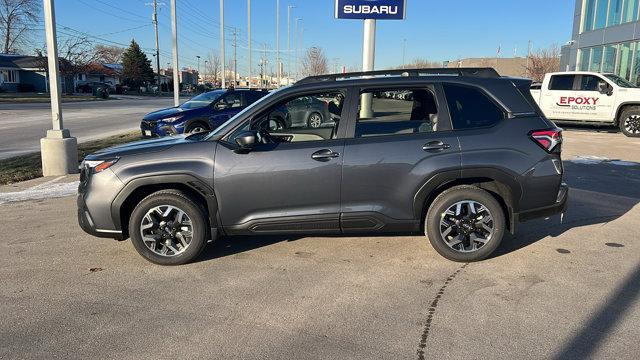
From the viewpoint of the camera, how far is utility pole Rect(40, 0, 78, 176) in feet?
29.5


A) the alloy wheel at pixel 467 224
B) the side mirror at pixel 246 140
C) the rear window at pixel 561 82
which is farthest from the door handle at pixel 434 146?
the rear window at pixel 561 82

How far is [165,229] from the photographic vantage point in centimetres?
474

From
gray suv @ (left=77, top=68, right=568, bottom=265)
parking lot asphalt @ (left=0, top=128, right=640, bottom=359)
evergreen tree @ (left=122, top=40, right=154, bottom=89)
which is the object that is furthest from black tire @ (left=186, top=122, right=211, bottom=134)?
evergreen tree @ (left=122, top=40, right=154, bottom=89)

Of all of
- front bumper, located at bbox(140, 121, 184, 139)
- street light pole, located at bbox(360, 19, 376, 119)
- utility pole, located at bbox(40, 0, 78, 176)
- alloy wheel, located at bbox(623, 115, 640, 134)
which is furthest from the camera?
alloy wheel, located at bbox(623, 115, 640, 134)

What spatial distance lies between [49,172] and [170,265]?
19.5 feet

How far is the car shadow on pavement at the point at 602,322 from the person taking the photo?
3.26 m

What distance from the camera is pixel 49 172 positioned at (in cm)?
941

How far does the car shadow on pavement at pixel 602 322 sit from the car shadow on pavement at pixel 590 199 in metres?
1.15

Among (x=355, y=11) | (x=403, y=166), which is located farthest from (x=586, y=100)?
(x=403, y=166)

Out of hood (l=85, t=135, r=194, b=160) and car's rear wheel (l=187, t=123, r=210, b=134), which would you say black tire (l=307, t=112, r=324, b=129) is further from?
car's rear wheel (l=187, t=123, r=210, b=134)

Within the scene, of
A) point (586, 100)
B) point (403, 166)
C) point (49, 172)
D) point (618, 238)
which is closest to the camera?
point (403, 166)

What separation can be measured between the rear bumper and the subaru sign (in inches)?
305

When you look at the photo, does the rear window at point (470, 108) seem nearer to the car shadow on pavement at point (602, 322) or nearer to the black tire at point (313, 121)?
the black tire at point (313, 121)

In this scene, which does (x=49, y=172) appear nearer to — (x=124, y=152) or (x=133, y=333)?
(x=124, y=152)
